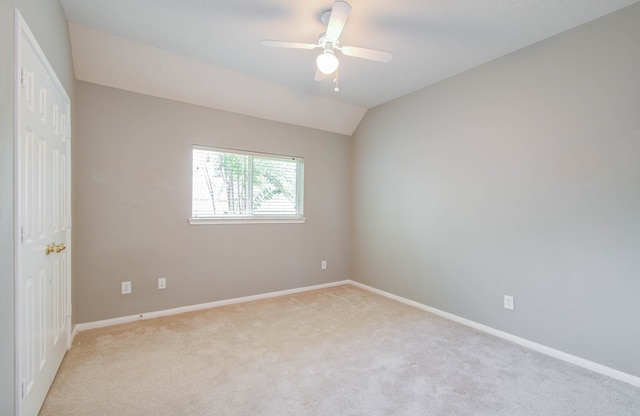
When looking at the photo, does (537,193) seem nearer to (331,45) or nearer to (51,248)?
(331,45)

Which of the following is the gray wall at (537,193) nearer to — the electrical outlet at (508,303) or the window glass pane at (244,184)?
the electrical outlet at (508,303)

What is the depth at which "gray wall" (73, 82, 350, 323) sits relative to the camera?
2.86 meters

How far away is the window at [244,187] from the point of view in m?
3.48

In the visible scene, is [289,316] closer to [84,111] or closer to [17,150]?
[17,150]

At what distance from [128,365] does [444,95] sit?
3896 millimetres

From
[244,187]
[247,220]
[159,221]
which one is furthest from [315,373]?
[244,187]

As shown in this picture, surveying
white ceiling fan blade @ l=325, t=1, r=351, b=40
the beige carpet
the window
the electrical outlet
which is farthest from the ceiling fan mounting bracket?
the electrical outlet

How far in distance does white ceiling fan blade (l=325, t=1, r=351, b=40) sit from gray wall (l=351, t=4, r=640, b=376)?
5.88ft

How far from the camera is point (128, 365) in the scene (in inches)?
87.3

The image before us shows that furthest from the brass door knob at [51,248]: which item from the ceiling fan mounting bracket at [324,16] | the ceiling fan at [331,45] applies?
the ceiling fan mounting bracket at [324,16]

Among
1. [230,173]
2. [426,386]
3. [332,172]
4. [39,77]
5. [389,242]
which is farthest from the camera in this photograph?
[332,172]

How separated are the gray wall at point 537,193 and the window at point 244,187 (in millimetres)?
1479

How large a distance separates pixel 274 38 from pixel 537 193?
Answer: 2.65 metres

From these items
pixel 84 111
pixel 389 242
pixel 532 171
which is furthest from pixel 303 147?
pixel 532 171
